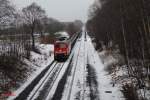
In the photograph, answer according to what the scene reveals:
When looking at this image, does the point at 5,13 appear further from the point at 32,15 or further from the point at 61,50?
the point at 32,15

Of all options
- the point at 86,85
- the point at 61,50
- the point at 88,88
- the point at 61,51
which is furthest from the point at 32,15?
the point at 88,88

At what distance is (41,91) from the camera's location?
18734mm

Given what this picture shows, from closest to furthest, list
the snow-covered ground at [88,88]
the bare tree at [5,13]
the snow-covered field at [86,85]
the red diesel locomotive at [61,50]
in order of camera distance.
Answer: the snow-covered ground at [88,88] < the snow-covered field at [86,85] < the bare tree at [5,13] < the red diesel locomotive at [61,50]

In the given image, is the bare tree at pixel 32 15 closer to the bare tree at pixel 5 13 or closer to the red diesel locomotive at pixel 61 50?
the red diesel locomotive at pixel 61 50

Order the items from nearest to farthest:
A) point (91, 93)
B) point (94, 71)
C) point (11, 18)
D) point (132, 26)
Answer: point (91, 93) < point (132, 26) < point (94, 71) < point (11, 18)

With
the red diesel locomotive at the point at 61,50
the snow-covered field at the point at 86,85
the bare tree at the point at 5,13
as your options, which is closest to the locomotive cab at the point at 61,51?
the red diesel locomotive at the point at 61,50

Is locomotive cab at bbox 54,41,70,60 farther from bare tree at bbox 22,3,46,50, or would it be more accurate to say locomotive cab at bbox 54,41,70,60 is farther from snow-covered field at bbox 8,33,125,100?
bare tree at bbox 22,3,46,50

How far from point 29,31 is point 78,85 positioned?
2827 centimetres

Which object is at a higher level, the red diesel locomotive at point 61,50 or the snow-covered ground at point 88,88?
the red diesel locomotive at point 61,50

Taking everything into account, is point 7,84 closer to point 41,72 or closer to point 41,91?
point 41,91

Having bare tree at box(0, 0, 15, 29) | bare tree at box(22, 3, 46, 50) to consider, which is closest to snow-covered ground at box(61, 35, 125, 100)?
bare tree at box(0, 0, 15, 29)

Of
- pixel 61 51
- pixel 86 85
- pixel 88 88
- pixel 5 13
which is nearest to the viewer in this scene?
pixel 88 88

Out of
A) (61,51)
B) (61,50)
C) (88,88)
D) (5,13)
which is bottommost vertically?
(88,88)

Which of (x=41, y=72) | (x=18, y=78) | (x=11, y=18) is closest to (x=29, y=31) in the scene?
(x=11, y=18)
